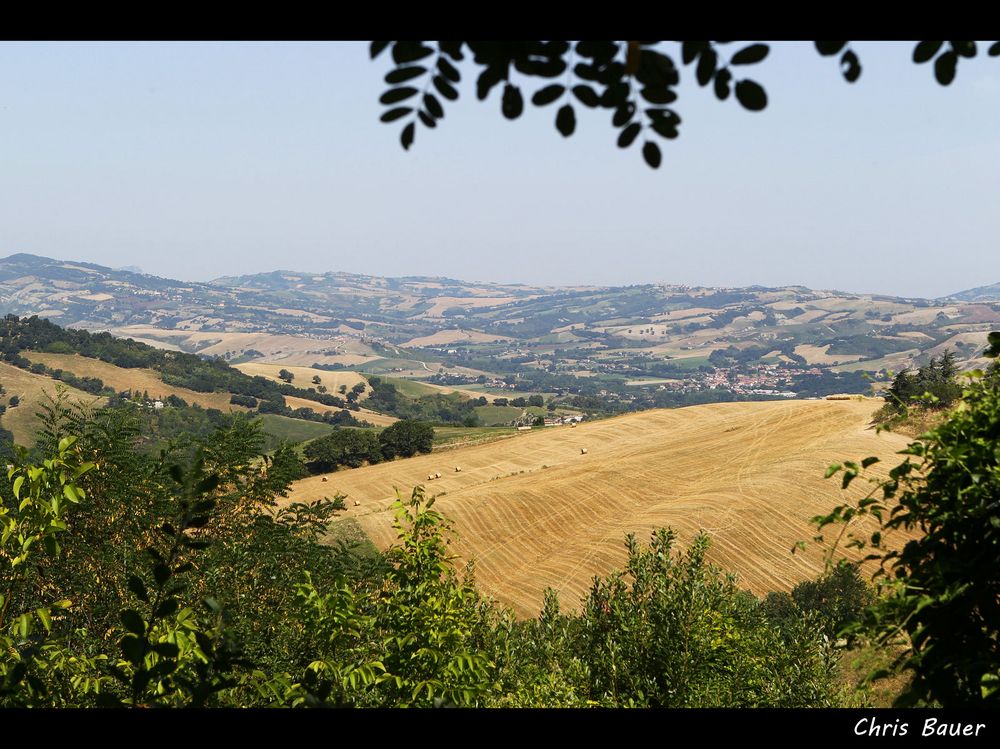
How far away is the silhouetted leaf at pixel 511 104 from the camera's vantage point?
2379 millimetres

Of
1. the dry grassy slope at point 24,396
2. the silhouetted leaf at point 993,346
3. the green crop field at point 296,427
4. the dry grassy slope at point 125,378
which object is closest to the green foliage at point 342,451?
the dry grassy slope at point 24,396

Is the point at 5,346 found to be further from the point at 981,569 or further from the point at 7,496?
the point at 981,569

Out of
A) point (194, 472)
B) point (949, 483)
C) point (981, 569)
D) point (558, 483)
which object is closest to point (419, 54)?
point (194, 472)

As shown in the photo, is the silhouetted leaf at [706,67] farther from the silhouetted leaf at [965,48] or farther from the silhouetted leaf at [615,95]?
the silhouetted leaf at [965,48]

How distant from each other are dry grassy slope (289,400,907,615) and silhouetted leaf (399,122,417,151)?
3539 centimetres

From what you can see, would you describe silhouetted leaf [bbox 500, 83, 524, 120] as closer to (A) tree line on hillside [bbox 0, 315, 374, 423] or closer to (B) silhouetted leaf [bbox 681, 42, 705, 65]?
(B) silhouetted leaf [bbox 681, 42, 705, 65]

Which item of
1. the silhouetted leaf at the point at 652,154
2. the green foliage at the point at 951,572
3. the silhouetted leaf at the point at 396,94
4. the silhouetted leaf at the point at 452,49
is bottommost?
the green foliage at the point at 951,572

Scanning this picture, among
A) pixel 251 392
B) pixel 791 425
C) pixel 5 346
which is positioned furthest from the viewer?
pixel 251 392

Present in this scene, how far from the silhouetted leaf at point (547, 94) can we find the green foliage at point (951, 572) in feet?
7.58

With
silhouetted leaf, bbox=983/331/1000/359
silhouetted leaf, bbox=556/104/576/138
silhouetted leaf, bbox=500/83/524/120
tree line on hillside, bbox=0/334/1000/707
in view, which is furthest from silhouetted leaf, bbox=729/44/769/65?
silhouetted leaf, bbox=983/331/1000/359

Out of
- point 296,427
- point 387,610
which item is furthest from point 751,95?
point 296,427

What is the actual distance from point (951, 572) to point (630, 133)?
3281mm

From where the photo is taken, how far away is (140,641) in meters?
3.21
